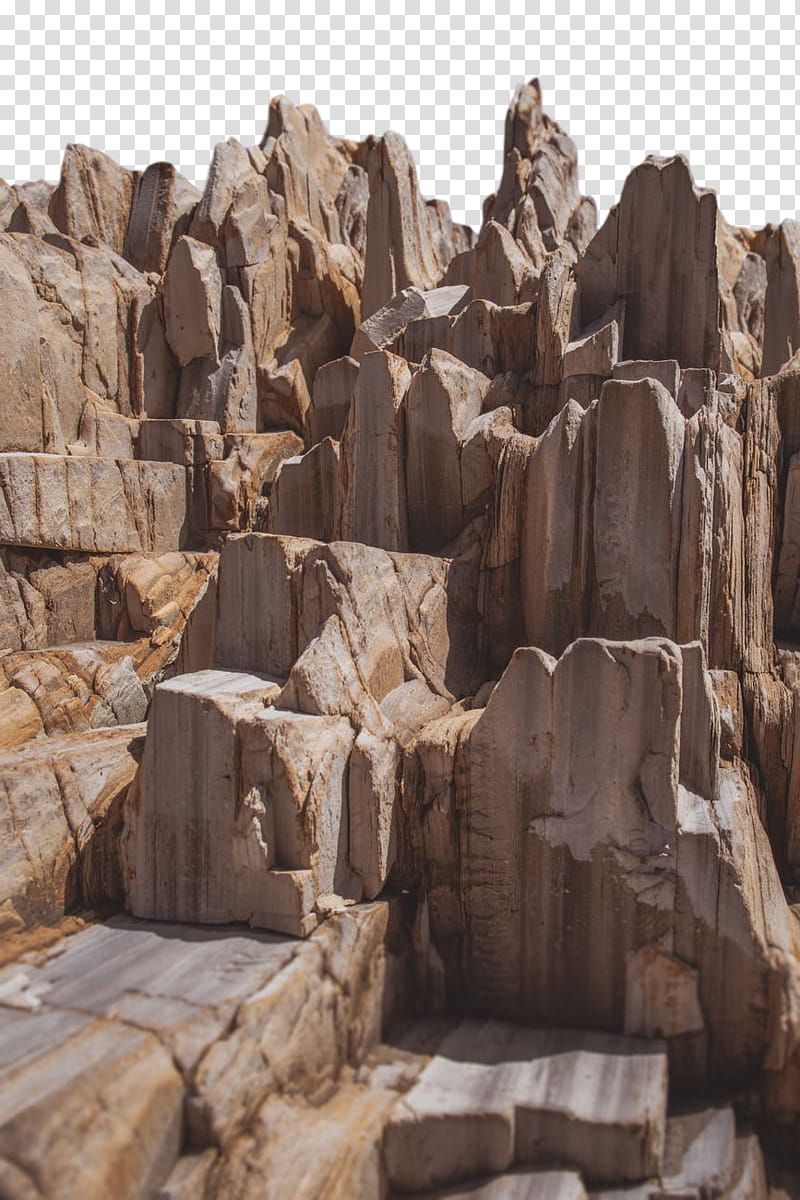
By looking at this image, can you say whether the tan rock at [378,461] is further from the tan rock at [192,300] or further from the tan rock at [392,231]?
the tan rock at [392,231]

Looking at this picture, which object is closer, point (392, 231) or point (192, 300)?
point (192, 300)

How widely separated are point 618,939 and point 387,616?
3.57 meters

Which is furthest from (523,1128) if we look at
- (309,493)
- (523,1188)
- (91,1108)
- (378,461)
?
(309,493)

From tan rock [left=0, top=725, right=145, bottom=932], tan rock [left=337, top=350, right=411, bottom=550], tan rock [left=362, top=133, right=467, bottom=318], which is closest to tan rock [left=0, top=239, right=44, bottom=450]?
tan rock [left=337, top=350, right=411, bottom=550]

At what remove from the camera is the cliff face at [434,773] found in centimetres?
570

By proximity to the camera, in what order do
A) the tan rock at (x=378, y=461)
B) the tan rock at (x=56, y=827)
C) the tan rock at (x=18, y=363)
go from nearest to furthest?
1. the tan rock at (x=56, y=827)
2. the tan rock at (x=378, y=461)
3. the tan rock at (x=18, y=363)

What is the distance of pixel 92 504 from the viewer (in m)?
12.9

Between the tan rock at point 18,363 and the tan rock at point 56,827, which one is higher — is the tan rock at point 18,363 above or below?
above

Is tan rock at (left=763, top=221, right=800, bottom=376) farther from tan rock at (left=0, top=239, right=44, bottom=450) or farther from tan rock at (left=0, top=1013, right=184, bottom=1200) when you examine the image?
tan rock at (left=0, top=1013, right=184, bottom=1200)

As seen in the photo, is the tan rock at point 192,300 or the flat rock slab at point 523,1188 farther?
the tan rock at point 192,300

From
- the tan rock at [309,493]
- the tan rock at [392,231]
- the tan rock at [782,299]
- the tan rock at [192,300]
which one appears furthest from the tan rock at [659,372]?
the tan rock at [192,300]

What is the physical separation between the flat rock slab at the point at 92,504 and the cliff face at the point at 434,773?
0.17 ft

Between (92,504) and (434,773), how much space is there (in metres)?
7.79

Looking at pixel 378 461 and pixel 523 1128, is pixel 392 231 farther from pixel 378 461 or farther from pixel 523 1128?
pixel 523 1128
